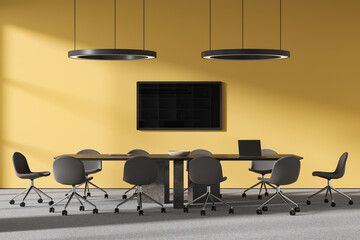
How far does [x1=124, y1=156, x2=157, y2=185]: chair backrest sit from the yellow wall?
2884mm

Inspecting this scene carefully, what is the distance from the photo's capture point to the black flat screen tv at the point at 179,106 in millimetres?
10773

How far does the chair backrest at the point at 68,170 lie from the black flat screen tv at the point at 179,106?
2.95m

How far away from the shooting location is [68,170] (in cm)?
800

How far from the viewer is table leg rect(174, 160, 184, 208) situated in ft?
27.6

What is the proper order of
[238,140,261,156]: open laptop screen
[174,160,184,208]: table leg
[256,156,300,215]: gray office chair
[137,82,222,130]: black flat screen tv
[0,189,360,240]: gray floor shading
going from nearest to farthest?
[0,189,360,240]: gray floor shading
[256,156,300,215]: gray office chair
[174,160,184,208]: table leg
[238,140,261,156]: open laptop screen
[137,82,222,130]: black flat screen tv

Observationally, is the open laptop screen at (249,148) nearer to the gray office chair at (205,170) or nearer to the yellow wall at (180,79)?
the gray office chair at (205,170)

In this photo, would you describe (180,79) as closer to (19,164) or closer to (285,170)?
(19,164)

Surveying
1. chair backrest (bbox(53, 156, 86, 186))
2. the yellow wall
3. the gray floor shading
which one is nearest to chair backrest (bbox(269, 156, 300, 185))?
the gray floor shading

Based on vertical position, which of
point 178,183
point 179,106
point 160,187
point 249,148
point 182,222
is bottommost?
point 182,222

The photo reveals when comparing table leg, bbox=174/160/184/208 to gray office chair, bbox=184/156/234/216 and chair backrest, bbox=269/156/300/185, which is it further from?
chair backrest, bbox=269/156/300/185

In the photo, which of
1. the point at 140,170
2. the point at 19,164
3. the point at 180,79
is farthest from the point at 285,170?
the point at 19,164

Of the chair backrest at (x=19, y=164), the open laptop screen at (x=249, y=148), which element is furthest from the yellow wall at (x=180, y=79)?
the open laptop screen at (x=249, y=148)

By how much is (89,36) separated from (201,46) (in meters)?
2.05

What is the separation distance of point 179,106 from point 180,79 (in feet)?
1.61
